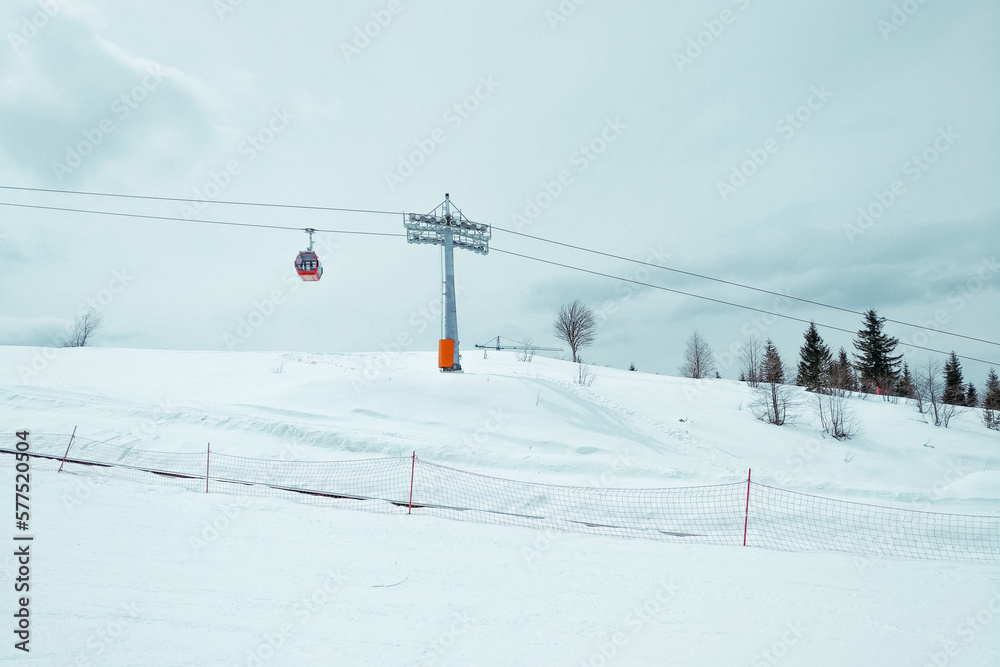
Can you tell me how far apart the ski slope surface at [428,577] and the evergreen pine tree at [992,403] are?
20700 millimetres

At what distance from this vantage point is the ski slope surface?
4.39 meters

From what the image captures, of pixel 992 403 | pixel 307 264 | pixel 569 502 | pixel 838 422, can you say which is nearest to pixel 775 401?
pixel 838 422

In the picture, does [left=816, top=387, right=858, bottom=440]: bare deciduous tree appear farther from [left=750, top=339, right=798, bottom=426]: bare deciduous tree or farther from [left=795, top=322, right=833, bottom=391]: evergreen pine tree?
[left=795, top=322, right=833, bottom=391]: evergreen pine tree

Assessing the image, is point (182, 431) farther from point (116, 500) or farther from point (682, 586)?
point (682, 586)

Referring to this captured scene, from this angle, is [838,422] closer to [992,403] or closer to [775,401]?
[775,401]

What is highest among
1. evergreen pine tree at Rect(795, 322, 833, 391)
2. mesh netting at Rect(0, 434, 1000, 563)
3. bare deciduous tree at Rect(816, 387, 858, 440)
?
evergreen pine tree at Rect(795, 322, 833, 391)

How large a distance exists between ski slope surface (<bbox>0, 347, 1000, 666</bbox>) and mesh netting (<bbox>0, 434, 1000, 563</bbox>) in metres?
0.75

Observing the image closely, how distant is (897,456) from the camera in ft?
68.5

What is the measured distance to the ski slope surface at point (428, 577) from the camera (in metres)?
4.39

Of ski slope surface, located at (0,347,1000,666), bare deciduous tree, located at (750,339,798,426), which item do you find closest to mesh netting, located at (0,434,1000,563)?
ski slope surface, located at (0,347,1000,666)

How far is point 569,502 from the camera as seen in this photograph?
1198cm

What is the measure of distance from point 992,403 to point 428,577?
5447cm

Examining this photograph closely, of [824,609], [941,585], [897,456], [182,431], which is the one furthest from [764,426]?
[182,431]

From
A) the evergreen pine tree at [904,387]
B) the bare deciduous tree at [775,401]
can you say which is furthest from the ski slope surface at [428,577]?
the evergreen pine tree at [904,387]
